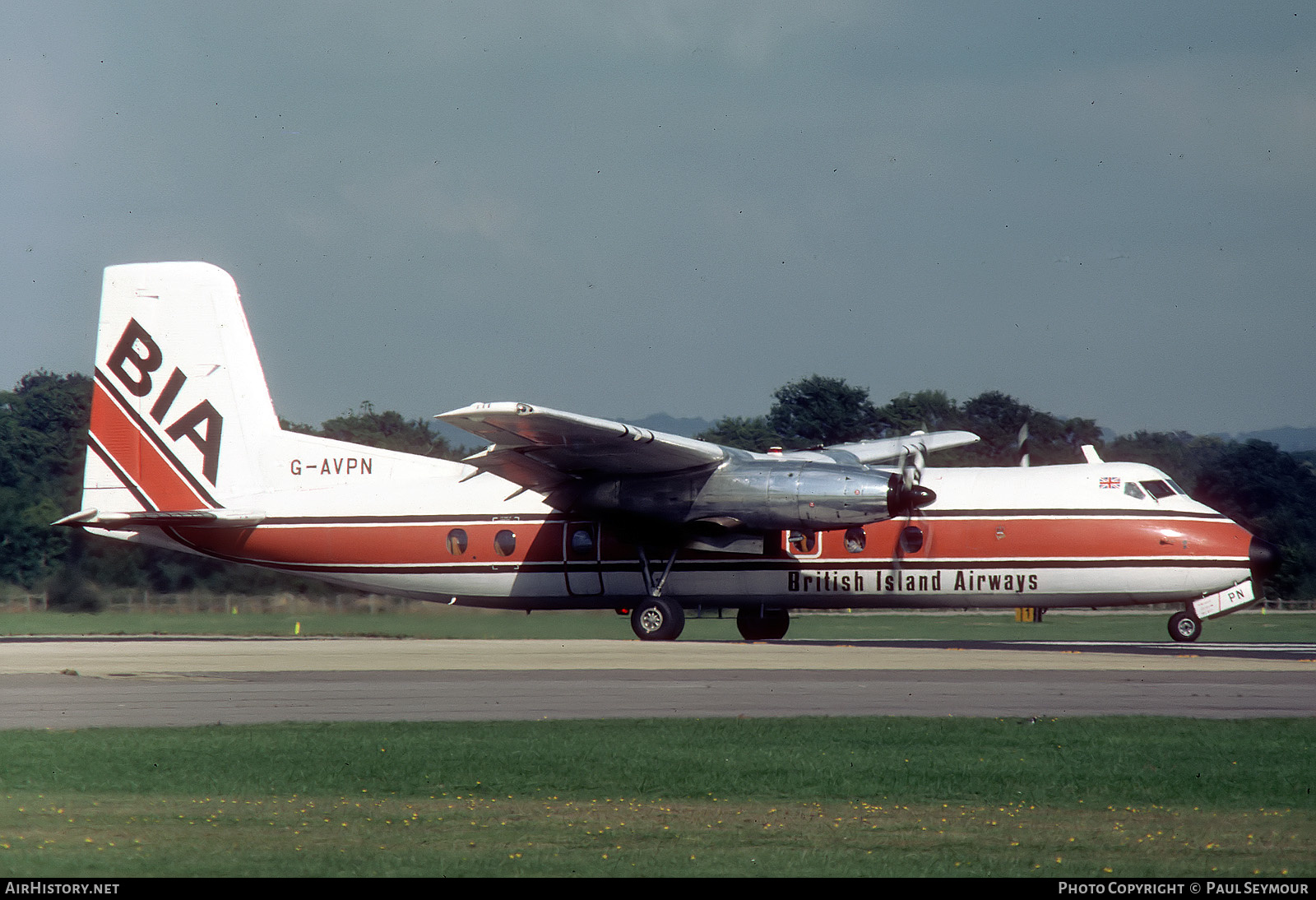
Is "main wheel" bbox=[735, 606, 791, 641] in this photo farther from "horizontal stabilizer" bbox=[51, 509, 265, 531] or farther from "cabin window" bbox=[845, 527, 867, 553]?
"horizontal stabilizer" bbox=[51, 509, 265, 531]

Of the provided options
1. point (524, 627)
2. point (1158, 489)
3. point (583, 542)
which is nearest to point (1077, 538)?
point (1158, 489)

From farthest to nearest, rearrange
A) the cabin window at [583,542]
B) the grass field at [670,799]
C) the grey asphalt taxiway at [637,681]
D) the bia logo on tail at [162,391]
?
the bia logo on tail at [162,391] → the cabin window at [583,542] → the grey asphalt taxiway at [637,681] → the grass field at [670,799]

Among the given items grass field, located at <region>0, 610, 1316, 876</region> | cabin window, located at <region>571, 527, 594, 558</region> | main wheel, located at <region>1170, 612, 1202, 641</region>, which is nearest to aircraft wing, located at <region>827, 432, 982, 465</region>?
cabin window, located at <region>571, 527, 594, 558</region>

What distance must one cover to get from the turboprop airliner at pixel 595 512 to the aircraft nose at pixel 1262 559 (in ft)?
0.14

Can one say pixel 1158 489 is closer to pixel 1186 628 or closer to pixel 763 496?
pixel 1186 628

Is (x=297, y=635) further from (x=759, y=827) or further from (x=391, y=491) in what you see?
(x=759, y=827)

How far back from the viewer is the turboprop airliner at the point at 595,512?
2548cm

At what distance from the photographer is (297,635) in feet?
96.2

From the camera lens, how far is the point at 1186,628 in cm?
2605

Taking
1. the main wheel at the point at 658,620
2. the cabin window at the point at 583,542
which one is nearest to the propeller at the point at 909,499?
the main wheel at the point at 658,620

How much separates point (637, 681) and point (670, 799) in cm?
852

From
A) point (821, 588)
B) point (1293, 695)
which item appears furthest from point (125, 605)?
point (1293, 695)

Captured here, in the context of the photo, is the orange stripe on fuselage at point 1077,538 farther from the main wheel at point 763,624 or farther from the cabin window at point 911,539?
the main wheel at point 763,624

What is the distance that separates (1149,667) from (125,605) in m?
22.4
